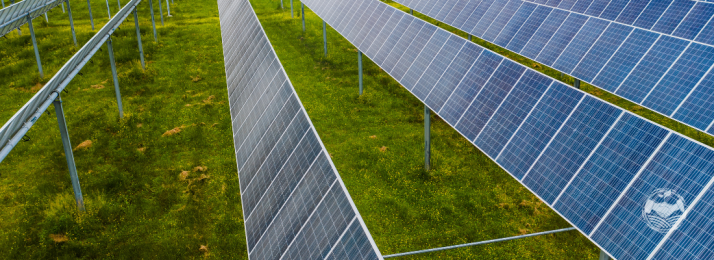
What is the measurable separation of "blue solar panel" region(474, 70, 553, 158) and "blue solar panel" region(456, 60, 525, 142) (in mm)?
227

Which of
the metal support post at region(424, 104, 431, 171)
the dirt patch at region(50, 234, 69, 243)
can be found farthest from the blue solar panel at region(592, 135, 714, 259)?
the dirt patch at region(50, 234, 69, 243)

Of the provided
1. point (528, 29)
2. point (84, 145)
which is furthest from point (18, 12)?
point (528, 29)

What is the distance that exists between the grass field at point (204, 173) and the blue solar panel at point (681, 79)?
442 centimetres

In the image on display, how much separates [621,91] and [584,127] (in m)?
4.99

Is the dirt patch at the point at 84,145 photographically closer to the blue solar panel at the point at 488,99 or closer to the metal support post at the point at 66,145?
the metal support post at the point at 66,145

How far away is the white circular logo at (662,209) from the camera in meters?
8.03

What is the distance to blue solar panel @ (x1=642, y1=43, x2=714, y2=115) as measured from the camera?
13.1 m

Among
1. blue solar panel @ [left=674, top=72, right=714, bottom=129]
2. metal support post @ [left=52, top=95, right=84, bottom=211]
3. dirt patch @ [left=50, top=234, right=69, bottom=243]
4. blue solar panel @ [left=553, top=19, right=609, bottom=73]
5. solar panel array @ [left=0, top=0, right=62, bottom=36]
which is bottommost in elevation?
dirt patch @ [left=50, top=234, right=69, bottom=243]

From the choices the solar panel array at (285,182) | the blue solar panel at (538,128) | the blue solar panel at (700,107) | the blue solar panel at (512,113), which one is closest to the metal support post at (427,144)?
the blue solar panel at (512,113)

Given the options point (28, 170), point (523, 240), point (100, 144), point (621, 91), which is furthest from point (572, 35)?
point (28, 170)

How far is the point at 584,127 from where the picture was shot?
1057cm

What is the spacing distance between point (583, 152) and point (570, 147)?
0.38 m

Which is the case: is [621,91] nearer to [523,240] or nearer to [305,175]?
[523,240]

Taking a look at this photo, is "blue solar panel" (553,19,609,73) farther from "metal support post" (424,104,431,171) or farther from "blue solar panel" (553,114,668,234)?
"blue solar panel" (553,114,668,234)
